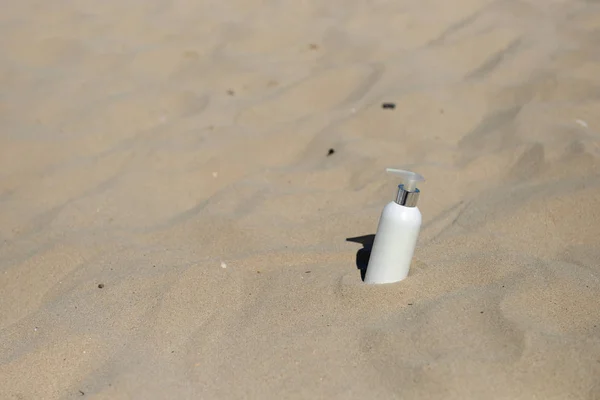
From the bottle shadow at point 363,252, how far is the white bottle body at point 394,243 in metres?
0.08

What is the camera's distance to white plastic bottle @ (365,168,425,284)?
138cm

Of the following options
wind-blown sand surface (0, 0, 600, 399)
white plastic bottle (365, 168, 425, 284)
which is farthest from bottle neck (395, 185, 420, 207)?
wind-blown sand surface (0, 0, 600, 399)

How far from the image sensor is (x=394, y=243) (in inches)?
55.4

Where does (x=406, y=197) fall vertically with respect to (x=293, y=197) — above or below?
above

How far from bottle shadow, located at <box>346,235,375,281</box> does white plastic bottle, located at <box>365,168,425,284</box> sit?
0.09 m

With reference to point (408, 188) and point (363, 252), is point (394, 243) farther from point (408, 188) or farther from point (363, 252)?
point (363, 252)

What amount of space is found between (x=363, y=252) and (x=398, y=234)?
0.28 meters

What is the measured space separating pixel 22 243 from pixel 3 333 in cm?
39

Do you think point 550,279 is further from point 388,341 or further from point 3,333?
point 3,333

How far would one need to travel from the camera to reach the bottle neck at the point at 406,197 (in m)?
1.38

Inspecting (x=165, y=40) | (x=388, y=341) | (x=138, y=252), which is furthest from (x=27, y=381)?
(x=165, y=40)

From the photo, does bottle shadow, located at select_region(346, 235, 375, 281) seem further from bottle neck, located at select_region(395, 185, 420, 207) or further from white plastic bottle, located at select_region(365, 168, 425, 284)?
bottle neck, located at select_region(395, 185, 420, 207)

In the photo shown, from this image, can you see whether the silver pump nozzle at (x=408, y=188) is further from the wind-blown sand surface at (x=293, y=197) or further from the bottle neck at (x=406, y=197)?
the wind-blown sand surface at (x=293, y=197)

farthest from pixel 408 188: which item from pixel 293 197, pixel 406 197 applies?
pixel 293 197
